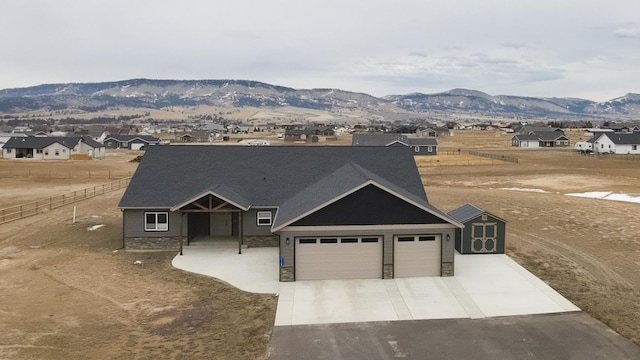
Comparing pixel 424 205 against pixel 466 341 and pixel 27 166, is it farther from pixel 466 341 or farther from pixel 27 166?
Answer: pixel 27 166

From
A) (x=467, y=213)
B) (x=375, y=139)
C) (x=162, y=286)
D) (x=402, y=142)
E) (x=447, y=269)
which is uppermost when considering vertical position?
(x=375, y=139)

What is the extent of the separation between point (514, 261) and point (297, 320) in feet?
41.7

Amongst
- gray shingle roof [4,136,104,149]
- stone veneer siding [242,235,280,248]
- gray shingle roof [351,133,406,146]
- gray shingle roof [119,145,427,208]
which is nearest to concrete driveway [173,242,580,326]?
stone veneer siding [242,235,280,248]

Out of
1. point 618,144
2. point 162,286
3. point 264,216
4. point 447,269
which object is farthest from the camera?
point 618,144

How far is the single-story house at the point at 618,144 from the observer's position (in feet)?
317

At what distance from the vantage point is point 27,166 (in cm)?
7788

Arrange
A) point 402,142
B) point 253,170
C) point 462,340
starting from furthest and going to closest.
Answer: point 402,142
point 253,170
point 462,340

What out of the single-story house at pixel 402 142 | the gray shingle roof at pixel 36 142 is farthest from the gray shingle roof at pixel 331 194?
the gray shingle roof at pixel 36 142

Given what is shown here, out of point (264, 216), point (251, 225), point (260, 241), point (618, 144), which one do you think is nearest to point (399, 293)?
point (260, 241)

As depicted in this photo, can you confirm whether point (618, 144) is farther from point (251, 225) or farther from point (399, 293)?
point (399, 293)

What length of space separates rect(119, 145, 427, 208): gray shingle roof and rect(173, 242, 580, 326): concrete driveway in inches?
169

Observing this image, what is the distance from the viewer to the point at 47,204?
4319 cm

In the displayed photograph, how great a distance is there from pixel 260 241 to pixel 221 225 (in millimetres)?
3315

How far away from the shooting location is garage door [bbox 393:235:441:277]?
22.7 metres
